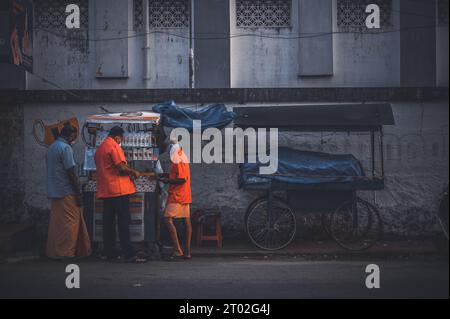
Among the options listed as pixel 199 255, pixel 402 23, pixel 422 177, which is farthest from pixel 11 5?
pixel 422 177

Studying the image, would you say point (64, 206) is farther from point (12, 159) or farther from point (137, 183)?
point (12, 159)

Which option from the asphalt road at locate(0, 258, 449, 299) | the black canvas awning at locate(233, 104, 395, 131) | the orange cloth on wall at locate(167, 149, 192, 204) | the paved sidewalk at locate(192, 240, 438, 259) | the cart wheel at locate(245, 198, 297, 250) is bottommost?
the paved sidewalk at locate(192, 240, 438, 259)

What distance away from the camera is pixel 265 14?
1327 centimetres

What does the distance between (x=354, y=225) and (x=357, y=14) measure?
482cm

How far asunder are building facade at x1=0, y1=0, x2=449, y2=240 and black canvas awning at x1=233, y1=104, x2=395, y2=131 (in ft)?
4.52

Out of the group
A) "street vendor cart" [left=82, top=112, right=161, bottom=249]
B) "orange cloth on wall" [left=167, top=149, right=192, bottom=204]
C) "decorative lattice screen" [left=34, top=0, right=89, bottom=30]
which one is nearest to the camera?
"orange cloth on wall" [left=167, top=149, right=192, bottom=204]

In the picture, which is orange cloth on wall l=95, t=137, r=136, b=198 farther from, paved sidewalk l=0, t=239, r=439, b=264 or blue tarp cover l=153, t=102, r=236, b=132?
paved sidewalk l=0, t=239, r=439, b=264

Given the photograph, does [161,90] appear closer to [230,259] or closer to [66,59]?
[66,59]

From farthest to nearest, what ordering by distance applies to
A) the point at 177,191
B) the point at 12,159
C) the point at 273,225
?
1. the point at 12,159
2. the point at 273,225
3. the point at 177,191

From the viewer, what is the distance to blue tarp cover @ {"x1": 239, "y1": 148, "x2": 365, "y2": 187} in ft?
36.1

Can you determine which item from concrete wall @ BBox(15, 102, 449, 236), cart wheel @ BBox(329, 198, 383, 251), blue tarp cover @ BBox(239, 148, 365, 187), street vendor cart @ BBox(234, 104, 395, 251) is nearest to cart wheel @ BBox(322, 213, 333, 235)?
street vendor cart @ BBox(234, 104, 395, 251)

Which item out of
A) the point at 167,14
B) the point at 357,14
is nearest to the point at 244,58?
the point at 167,14

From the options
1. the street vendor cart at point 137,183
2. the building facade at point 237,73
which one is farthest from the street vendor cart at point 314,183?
the street vendor cart at point 137,183

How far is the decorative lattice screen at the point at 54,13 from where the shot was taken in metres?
13.3
